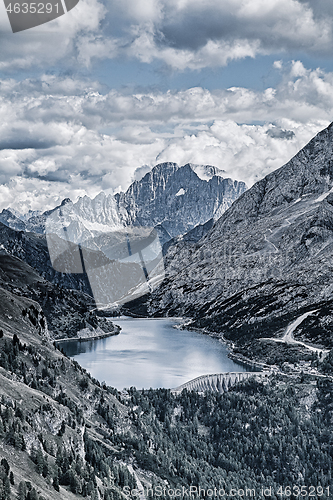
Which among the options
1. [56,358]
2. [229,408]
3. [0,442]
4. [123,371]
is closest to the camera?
[0,442]

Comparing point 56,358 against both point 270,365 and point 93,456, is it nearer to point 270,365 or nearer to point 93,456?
point 93,456

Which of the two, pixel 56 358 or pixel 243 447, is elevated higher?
pixel 56 358

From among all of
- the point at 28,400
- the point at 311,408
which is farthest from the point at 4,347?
the point at 311,408

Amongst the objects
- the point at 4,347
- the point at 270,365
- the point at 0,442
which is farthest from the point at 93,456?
the point at 270,365

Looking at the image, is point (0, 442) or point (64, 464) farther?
point (64, 464)

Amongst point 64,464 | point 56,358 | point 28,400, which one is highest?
point 56,358

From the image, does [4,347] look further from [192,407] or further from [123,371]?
[123,371]

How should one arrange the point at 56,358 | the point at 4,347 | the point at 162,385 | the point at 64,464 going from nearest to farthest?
1. the point at 64,464
2. the point at 4,347
3. the point at 56,358
4. the point at 162,385
